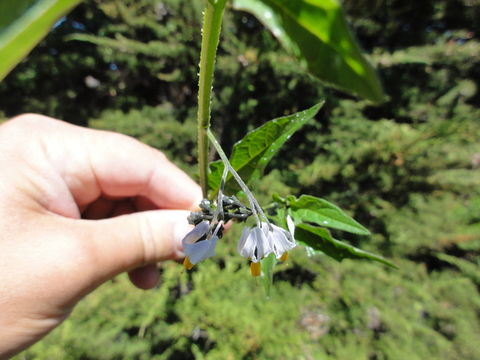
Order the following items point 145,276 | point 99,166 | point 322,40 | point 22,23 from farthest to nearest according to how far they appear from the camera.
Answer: point 145,276
point 99,166
point 322,40
point 22,23

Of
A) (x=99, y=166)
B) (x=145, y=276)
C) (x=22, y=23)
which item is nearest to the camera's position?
(x=22, y=23)

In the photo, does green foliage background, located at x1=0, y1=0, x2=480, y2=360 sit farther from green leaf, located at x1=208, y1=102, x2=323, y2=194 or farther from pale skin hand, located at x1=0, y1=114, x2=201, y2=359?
green leaf, located at x1=208, y1=102, x2=323, y2=194

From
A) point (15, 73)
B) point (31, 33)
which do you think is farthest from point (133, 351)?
point (15, 73)

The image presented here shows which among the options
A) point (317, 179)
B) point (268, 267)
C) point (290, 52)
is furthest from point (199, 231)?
point (317, 179)

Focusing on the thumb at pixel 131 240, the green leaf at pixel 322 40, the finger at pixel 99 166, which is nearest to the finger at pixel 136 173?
the finger at pixel 99 166

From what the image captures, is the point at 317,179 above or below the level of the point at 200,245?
below

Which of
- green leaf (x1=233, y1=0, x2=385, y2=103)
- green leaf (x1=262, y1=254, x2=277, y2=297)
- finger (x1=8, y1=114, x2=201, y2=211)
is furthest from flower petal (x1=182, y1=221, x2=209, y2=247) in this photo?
finger (x1=8, y1=114, x2=201, y2=211)

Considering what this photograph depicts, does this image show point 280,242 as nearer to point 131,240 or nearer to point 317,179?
point 131,240
